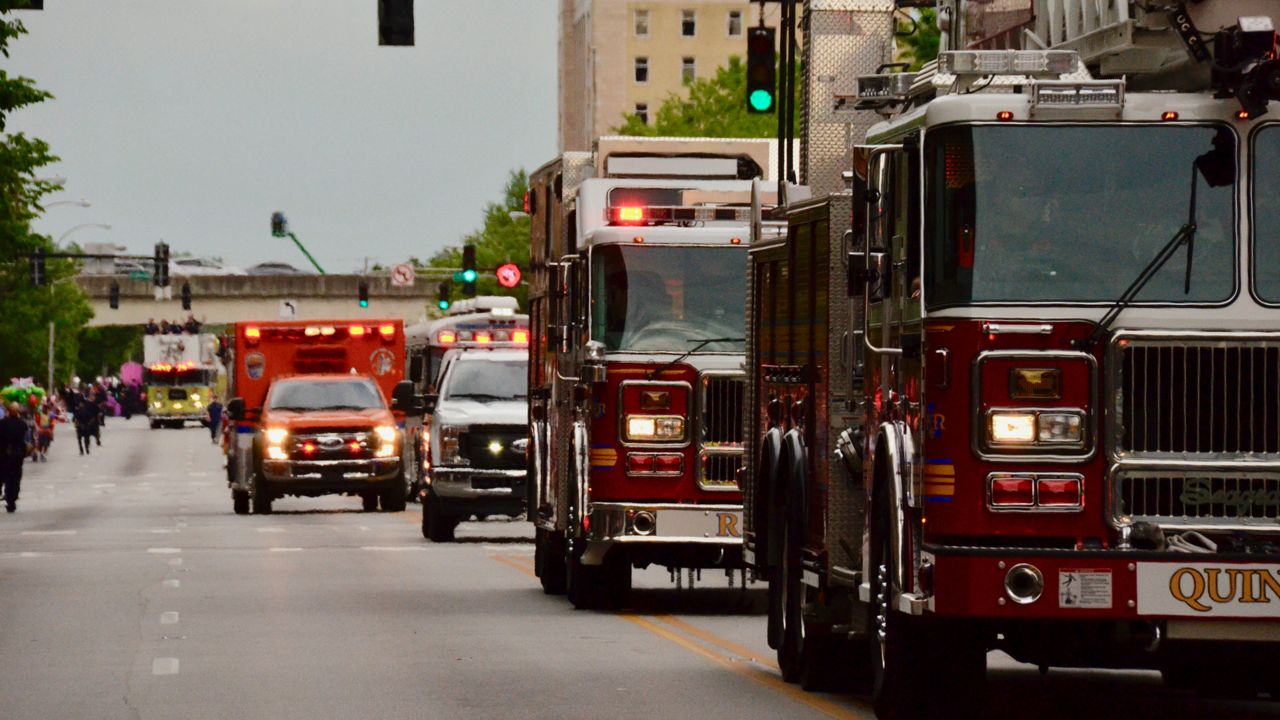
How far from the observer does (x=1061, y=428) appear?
10727 mm

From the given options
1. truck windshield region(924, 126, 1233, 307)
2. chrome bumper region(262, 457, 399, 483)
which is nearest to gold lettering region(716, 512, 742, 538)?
truck windshield region(924, 126, 1233, 307)

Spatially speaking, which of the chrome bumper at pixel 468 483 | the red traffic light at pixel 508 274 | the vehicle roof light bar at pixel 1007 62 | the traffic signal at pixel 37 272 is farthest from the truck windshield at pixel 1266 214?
the traffic signal at pixel 37 272

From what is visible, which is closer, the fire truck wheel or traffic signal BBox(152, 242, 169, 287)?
the fire truck wheel

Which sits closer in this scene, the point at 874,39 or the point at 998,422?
the point at 998,422

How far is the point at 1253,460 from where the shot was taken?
10758 mm

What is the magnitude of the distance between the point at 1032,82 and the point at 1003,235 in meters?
0.64

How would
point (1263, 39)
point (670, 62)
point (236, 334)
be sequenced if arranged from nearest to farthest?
point (1263, 39) → point (236, 334) → point (670, 62)

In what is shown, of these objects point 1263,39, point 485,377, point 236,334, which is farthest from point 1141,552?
point 236,334

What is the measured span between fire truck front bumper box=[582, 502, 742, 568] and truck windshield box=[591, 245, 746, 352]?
1.19m

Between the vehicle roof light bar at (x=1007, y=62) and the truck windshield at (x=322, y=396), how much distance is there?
1160 inches

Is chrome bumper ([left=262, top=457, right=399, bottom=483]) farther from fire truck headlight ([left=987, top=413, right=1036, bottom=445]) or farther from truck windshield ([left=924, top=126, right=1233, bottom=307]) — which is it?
fire truck headlight ([left=987, top=413, right=1036, bottom=445])

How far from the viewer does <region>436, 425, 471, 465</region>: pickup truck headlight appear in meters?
31.8

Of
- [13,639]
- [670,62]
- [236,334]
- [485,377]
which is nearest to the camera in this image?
[13,639]

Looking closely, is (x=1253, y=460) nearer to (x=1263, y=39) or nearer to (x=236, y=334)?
(x=1263, y=39)
